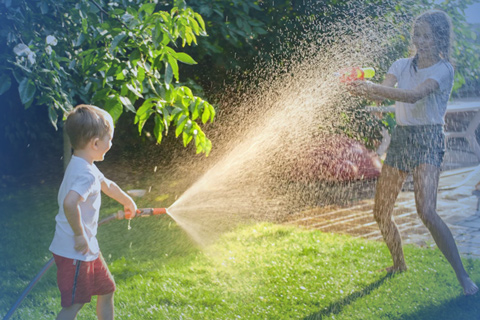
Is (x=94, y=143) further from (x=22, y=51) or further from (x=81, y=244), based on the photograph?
(x=22, y=51)

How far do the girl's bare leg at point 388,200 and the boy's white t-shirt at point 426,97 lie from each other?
0.92 ft

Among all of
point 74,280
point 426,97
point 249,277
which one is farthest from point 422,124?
point 74,280

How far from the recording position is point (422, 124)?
9.08ft

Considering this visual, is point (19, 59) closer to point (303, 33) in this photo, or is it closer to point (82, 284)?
point (82, 284)

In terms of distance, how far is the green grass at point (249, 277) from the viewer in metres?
2.52

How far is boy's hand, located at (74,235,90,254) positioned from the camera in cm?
182

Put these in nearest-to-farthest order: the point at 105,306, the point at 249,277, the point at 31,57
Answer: the point at 105,306
the point at 31,57
the point at 249,277

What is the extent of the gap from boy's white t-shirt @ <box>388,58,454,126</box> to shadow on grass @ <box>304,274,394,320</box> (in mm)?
881

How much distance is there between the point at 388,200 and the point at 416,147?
32 cm

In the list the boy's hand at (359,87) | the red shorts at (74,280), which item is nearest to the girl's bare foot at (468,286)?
the boy's hand at (359,87)

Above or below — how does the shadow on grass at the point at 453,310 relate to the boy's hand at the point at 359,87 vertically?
below

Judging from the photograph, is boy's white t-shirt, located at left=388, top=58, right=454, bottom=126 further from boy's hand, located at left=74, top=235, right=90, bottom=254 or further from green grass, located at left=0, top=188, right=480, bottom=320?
boy's hand, located at left=74, top=235, right=90, bottom=254

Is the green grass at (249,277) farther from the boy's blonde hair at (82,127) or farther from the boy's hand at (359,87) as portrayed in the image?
the boy's hand at (359,87)

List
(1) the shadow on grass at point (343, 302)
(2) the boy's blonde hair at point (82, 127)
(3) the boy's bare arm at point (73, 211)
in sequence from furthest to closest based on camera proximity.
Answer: (1) the shadow on grass at point (343, 302), (2) the boy's blonde hair at point (82, 127), (3) the boy's bare arm at point (73, 211)
